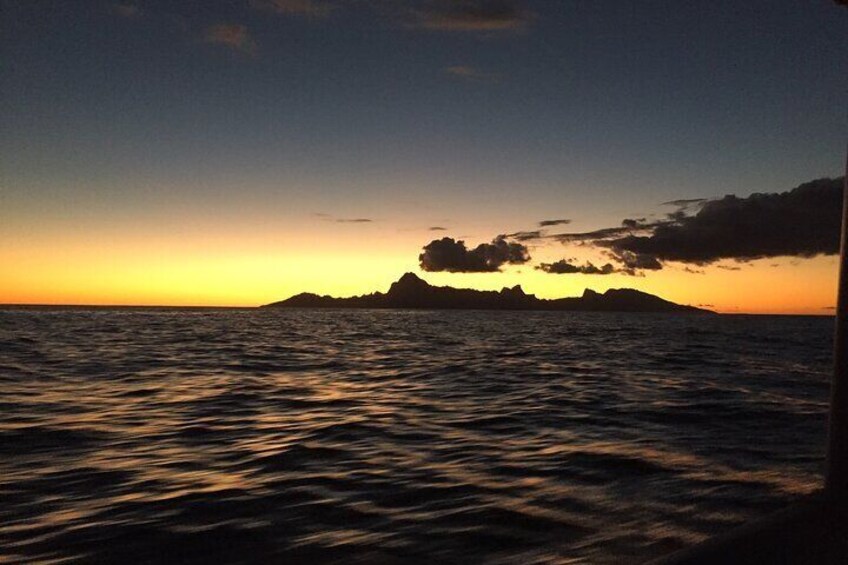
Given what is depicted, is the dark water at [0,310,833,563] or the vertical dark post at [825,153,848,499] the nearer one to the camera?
the vertical dark post at [825,153,848,499]

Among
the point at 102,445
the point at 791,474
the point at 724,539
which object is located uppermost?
the point at 724,539

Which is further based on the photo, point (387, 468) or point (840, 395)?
point (387, 468)

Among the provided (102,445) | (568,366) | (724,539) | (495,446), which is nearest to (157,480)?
(102,445)

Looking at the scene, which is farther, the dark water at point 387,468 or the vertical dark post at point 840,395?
the dark water at point 387,468

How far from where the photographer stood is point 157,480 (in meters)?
8.62

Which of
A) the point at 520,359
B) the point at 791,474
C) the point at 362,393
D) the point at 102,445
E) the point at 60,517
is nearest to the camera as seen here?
the point at 60,517

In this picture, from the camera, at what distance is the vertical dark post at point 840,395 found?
11.8ft

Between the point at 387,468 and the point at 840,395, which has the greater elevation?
the point at 840,395

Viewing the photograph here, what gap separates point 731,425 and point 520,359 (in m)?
19.7

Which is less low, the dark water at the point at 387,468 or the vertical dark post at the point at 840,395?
the vertical dark post at the point at 840,395

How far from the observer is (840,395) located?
375cm

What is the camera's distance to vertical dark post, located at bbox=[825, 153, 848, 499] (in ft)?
11.8

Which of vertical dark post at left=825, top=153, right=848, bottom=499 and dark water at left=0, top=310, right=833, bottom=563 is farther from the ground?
vertical dark post at left=825, top=153, right=848, bottom=499

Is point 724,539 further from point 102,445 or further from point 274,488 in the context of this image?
point 102,445
